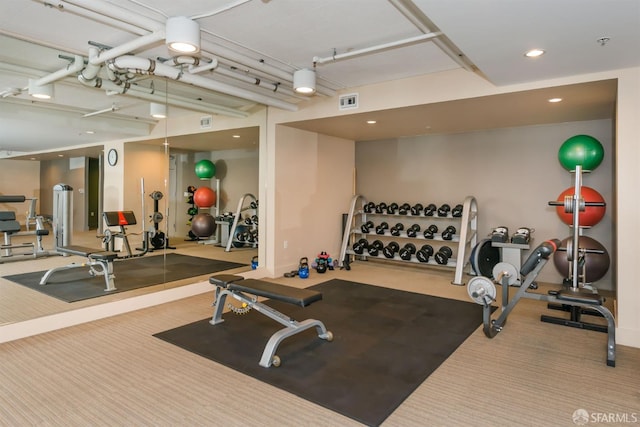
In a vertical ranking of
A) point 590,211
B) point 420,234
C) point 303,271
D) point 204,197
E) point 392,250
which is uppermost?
point 204,197

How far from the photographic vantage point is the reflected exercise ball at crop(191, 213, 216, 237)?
550 cm

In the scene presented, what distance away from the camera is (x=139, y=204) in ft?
14.5

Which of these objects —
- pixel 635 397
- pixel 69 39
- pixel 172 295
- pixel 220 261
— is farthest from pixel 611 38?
pixel 220 261

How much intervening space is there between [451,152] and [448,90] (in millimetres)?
2294

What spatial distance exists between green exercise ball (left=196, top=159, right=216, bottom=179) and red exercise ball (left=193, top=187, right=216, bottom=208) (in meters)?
0.18

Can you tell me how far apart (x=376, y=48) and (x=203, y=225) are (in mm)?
3633

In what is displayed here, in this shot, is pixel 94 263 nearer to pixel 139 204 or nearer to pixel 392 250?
pixel 139 204

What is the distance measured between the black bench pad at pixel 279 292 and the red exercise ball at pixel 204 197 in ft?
7.43

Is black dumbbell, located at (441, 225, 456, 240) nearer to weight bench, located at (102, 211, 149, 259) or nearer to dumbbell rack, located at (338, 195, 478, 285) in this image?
dumbbell rack, located at (338, 195, 478, 285)

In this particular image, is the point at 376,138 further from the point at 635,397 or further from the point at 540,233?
the point at 635,397

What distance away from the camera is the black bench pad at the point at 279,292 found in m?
2.93

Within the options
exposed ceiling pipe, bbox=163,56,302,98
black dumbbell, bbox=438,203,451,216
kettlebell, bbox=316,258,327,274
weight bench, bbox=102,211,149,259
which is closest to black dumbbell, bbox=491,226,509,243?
black dumbbell, bbox=438,203,451,216

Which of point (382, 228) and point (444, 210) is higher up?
point (444, 210)

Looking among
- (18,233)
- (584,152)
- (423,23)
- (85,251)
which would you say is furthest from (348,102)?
(18,233)
